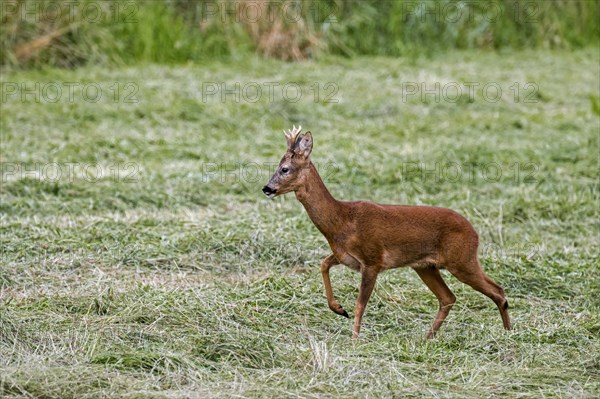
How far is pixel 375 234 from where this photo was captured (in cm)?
684

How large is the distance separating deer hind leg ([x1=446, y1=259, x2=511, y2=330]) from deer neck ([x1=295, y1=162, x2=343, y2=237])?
0.69 meters

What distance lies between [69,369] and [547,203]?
17.4ft

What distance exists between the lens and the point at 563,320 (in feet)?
23.3

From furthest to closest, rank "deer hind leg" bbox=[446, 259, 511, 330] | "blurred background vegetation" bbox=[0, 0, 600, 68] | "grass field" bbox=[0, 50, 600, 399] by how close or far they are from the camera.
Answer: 1. "blurred background vegetation" bbox=[0, 0, 600, 68]
2. "deer hind leg" bbox=[446, 259, 511, 330]
3. "grass field" bbox=[0, 50, 600, 399]

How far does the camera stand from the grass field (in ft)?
19.3

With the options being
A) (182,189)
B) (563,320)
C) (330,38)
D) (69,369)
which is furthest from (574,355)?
(330,38)

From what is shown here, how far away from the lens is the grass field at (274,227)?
5883 mm

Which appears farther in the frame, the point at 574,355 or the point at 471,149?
the point at 471,149

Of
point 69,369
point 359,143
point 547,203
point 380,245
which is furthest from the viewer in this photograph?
point 359,143

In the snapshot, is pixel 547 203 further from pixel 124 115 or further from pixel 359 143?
pixel 124 115

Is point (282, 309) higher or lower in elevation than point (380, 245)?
lower

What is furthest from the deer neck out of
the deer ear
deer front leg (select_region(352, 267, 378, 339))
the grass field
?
the grass field

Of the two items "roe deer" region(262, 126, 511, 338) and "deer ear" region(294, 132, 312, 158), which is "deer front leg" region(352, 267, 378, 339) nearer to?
"roe deer" region(262, 126, 511, 338)

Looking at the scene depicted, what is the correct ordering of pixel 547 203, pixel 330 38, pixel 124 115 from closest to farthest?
pixel 547 203 → pixel 124 115 → pixel 330 38
